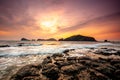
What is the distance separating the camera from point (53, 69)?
6.37 m

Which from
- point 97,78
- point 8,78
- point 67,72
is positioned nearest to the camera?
point 97,78

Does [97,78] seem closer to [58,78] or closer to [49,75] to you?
[58,78]

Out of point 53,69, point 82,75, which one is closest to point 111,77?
point 82,75

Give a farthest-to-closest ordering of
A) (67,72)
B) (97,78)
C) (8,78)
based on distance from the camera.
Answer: (67,72), (8,78), (97,78)

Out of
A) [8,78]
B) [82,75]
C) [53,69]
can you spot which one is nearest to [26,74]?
[8,78]

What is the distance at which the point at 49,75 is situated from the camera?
5887 mm

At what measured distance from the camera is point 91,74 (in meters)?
5.72

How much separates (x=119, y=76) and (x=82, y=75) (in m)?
1.99

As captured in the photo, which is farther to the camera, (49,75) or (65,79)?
(49,75)

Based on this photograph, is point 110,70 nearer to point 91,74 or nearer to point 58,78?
point 91,74

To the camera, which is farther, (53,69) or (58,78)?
(53,69)

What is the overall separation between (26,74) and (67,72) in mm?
2374

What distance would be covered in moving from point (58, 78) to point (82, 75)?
1.36m

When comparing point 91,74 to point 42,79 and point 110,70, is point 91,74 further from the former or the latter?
point 42,79
